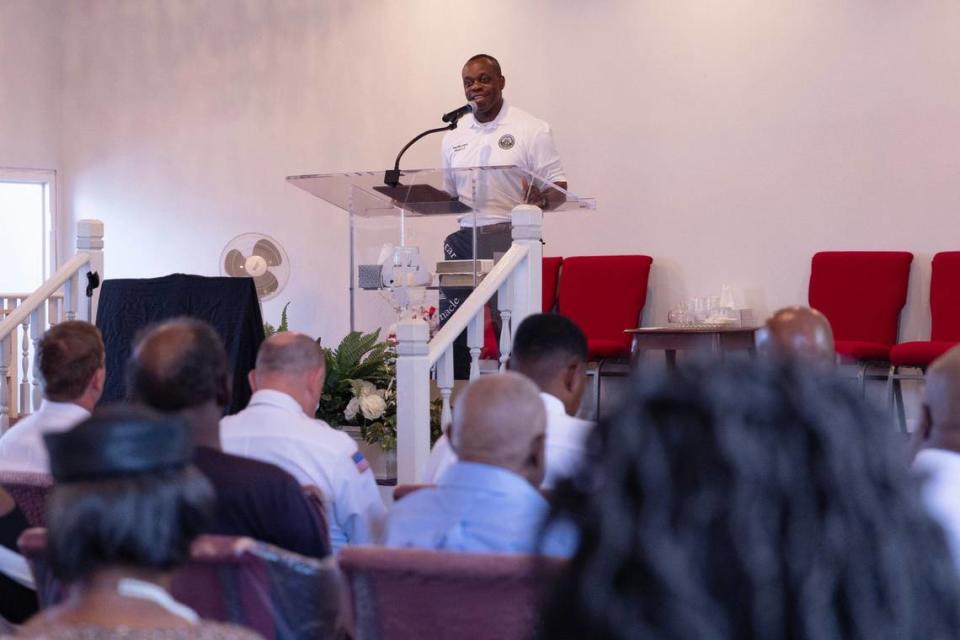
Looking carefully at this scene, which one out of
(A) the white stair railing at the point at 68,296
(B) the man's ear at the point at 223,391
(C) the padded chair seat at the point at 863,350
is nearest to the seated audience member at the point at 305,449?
(B) the man's ear at the point at 223,391

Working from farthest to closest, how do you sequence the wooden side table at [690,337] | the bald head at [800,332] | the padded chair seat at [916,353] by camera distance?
the wooden side table at [690,337] < the padded chair seat at [916,353] < the bald head at [800,332]

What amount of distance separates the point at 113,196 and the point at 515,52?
3.41 meters

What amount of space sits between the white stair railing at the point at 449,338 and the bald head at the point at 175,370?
1.43 metres

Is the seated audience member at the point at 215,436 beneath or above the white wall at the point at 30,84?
beneath

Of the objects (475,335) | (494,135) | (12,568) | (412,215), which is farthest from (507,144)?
(12,568)

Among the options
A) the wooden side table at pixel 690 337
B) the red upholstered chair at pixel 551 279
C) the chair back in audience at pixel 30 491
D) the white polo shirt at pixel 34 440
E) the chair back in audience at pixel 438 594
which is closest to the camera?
the chair back in audience at pixel 438 594

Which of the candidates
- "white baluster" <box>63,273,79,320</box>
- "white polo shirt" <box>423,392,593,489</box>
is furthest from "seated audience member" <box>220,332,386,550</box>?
"white baluster" <box>63,273,79,320</box>

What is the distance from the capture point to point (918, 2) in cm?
659

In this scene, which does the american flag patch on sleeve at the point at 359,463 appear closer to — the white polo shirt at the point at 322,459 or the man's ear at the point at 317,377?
the white polo shirt at the point at 322,459

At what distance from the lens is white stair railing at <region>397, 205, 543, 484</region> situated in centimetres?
404

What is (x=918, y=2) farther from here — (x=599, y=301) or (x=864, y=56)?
(x=599, y=301)

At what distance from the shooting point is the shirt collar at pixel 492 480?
2.03 meters

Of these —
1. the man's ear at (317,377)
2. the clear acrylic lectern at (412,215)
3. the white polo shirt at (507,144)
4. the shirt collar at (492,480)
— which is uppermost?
the white polo shirt at (507,144)

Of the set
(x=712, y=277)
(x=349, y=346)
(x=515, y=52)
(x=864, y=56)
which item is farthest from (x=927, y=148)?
(x=349, y=346)
